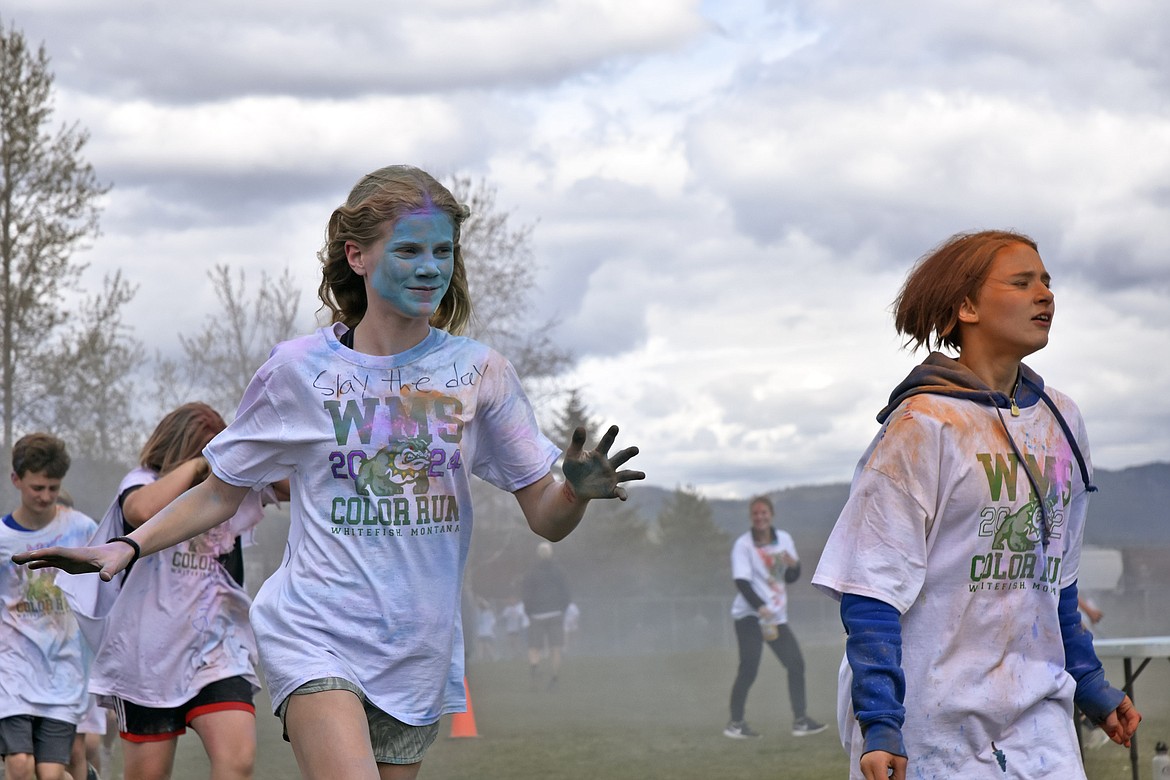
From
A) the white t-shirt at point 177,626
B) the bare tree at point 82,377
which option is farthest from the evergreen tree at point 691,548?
the white t-shirt at point 177,626

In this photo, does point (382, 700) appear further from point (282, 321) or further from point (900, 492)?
point (282, 321)

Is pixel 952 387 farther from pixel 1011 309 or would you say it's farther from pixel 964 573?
pixel 964 573

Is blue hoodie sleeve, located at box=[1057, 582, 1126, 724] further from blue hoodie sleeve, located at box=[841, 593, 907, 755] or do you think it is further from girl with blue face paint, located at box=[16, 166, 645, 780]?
girl with blue face paint, located at box=[16, 166, 645, 780]

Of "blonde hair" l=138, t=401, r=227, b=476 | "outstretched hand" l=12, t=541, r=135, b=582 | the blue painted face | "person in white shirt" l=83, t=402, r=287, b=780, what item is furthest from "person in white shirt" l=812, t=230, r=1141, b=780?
"blonde hair" l=138, t=401, r=227, b=476

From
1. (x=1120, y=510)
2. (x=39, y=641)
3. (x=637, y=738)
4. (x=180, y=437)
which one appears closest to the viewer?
(x=180, y=437)

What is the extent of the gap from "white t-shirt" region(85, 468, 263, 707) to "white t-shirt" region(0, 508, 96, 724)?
5.54ft

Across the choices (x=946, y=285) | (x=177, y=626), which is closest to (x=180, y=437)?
(x=177, y=626)

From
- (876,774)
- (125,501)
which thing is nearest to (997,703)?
(876,774)

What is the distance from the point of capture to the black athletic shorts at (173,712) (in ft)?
20.1

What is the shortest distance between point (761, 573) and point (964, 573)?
10161 mm

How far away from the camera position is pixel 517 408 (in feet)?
13.7

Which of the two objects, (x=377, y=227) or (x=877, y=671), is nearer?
(x=877, y=671)

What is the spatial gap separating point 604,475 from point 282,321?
37321 millimetres

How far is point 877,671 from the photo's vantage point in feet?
11.7
